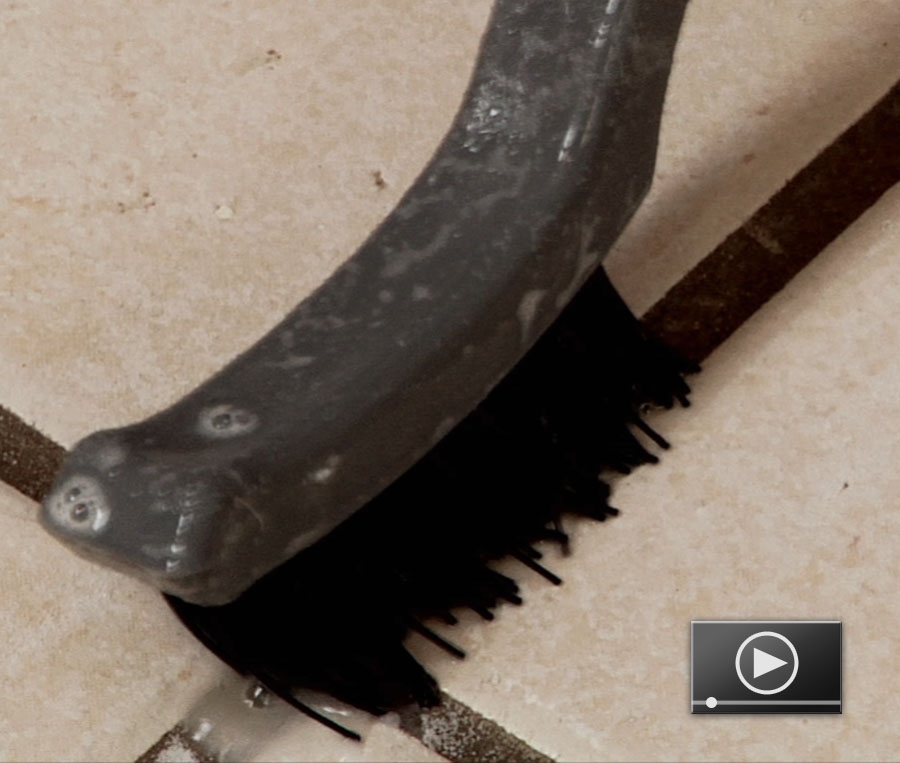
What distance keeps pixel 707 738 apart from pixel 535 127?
0.51ft

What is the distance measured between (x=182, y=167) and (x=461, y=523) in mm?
151

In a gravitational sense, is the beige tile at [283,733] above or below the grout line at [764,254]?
below

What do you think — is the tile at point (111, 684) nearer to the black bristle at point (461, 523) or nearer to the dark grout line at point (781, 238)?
the black bristle at point (461, 523)

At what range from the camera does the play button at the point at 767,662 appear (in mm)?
402

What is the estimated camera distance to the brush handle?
0.33 meters

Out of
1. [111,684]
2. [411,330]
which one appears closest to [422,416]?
[411,330]

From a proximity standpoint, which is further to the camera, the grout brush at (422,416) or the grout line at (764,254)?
the grout line at (764,254)

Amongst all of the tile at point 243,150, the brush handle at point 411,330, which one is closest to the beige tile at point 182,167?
the tile at point 243,150

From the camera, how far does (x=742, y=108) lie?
482 mm

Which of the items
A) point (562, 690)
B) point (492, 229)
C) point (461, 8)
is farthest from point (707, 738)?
point (461, 8)

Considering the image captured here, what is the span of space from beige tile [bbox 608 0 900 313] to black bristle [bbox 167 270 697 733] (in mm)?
37

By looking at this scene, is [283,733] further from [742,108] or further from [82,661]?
[742,108]

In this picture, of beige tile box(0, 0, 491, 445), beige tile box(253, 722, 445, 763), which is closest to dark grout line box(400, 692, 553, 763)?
beige tile box(253, 722, 445, 763)

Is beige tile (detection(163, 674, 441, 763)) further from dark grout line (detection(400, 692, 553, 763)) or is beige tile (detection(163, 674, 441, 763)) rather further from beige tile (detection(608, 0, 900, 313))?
beige tile (detection(608, 0, 900, 313))
